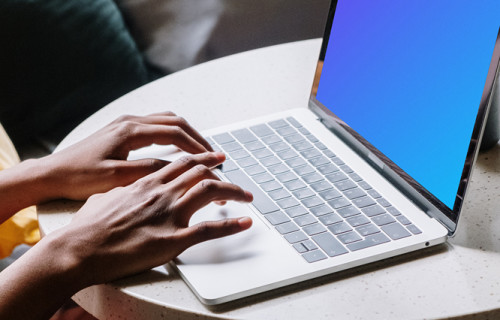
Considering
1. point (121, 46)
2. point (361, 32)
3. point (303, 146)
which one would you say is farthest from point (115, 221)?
point (121, 46)

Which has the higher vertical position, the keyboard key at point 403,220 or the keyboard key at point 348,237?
the keyboard key at point 403,220

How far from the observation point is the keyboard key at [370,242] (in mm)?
712

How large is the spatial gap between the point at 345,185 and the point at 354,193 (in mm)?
22

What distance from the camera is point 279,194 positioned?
0.83 meters

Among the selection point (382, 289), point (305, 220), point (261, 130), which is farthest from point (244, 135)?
point (382, 289)

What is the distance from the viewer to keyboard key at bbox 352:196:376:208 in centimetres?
78

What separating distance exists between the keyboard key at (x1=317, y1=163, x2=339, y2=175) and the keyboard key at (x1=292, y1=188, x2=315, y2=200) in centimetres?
5

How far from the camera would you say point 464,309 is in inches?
25.8

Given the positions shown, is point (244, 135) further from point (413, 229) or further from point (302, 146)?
point (413, 229)

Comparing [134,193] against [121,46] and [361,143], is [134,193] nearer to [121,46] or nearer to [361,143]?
[361,143]

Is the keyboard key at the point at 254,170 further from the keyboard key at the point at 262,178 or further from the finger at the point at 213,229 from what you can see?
the finger at the point at 213,229

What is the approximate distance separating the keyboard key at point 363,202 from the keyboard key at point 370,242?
0.06 metres

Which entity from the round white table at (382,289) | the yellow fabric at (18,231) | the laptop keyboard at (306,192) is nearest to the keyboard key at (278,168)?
the laptop keyboard at (306,192)

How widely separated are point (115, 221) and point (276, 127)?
330mm
